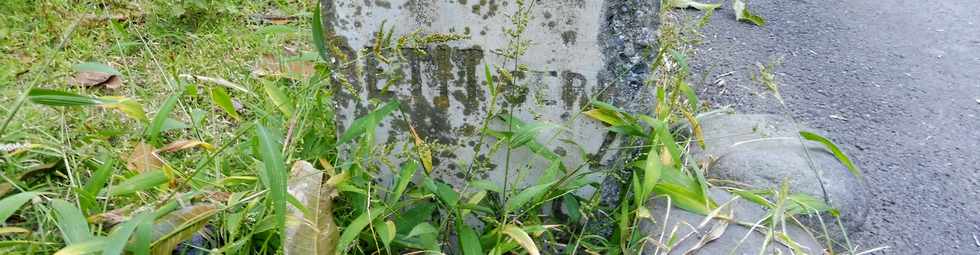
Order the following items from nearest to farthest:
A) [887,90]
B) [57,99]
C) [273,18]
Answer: [57,99] → [887,90] → [273,18]

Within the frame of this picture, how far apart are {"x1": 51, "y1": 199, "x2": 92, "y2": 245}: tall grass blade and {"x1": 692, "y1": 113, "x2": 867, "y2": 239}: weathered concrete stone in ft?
3.62

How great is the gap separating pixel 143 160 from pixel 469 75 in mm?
660

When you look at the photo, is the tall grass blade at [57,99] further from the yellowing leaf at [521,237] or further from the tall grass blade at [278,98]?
the yellowing leaf at [521,237]

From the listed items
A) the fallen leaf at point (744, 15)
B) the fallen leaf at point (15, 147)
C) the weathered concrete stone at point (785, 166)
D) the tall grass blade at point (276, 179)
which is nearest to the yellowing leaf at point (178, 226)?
the tall grass blade at point (276, 179)

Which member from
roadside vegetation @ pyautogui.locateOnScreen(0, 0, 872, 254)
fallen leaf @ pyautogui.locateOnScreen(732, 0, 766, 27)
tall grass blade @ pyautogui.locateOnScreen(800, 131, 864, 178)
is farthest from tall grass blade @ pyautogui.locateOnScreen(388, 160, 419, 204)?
fallen leaf @ pyautogui.locateOnScreen(732, 0, 766, 27)

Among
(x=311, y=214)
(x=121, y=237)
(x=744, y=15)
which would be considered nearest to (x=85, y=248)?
(x=121, y=237)

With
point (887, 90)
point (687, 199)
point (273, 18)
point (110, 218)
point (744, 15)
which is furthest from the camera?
point (744, 15)

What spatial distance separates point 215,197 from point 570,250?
0.61 m

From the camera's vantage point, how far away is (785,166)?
4.77 feet

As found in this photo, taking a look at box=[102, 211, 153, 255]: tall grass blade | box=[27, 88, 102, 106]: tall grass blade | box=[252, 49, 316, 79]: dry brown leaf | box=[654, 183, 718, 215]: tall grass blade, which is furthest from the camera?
box=[252, 49, 316, 79]: dry brown leaf

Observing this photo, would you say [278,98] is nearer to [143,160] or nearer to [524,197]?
[143,160]

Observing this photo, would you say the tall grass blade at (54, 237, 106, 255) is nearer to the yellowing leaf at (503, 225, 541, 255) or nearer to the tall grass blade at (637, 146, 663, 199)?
the yellowing leaf at (503, 225, 541, 255)

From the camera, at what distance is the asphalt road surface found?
1.68 meters

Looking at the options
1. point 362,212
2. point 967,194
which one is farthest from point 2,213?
point 967,194
